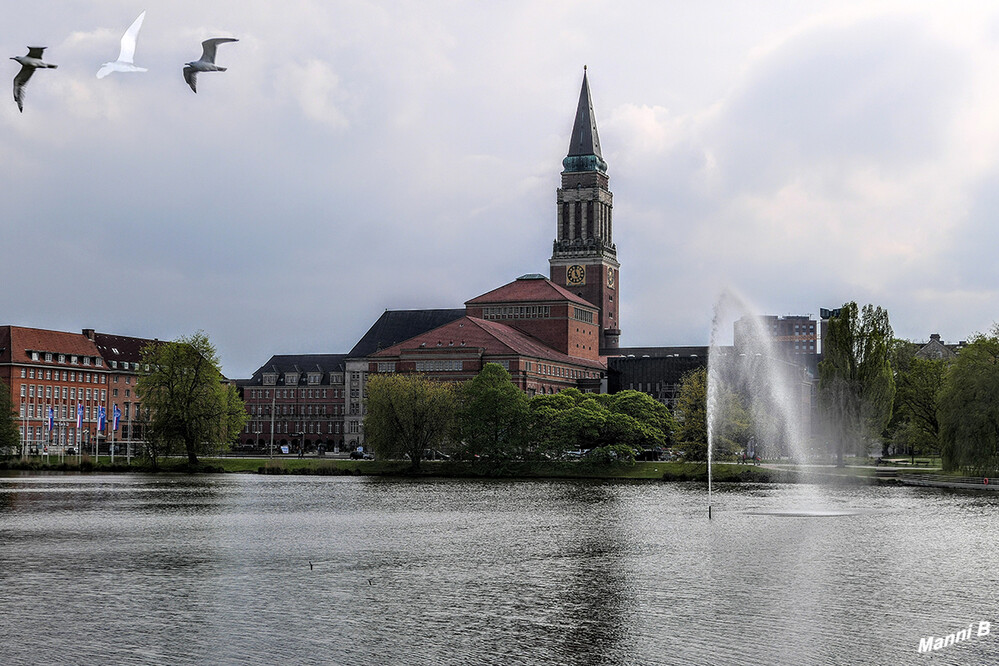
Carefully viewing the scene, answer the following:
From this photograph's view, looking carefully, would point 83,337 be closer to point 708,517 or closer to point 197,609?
point 708,517

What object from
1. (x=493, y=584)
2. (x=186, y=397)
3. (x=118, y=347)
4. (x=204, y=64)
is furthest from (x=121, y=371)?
(x=204, y=64)

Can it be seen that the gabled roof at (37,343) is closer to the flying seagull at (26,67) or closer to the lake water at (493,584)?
the lake water at (493,584)

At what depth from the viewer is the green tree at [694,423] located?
377 feet

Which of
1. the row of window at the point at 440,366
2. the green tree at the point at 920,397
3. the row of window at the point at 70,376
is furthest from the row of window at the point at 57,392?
the green tree at the point at 920,397

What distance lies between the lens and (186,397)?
398ft

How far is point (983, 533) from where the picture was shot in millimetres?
53156

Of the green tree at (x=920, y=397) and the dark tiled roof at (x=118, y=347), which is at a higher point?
the dark tiled roof at (x=118, y=347)

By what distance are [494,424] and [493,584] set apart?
8414cm

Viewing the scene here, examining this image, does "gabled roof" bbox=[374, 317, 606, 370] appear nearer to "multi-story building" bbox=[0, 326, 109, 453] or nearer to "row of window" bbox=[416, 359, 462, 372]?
"row of window" bbox=[416, 359, 462, 372]

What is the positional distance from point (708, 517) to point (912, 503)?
17783mm

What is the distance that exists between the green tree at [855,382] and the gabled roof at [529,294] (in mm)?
81252

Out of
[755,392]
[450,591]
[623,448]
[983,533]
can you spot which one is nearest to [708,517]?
[983,533]

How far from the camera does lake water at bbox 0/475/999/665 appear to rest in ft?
89.9

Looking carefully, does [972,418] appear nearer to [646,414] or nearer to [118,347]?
[646,414]
